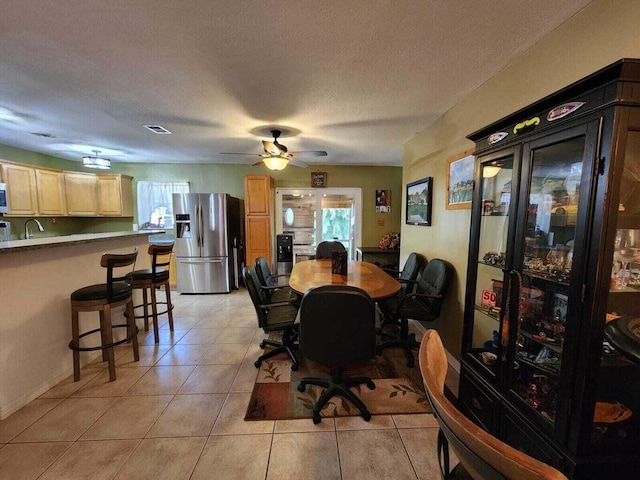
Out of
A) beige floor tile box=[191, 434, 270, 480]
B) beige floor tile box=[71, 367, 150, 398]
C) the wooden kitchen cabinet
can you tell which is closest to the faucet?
the wooden kitchen cabinet

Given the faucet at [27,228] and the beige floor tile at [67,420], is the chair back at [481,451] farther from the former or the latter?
the faucet at [27,228]

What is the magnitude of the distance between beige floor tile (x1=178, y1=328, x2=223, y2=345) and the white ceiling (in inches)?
95.5

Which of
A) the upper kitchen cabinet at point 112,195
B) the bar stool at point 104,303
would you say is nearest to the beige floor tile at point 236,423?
the bar stool at point 104,303

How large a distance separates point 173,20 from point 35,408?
2735 millimetres

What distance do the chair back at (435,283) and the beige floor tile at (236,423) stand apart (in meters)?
1.65

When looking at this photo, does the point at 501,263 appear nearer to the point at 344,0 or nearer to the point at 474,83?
the point at 474,83

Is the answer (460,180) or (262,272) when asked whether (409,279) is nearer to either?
(460,180)

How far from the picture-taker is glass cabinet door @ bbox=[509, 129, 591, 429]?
4.10ft

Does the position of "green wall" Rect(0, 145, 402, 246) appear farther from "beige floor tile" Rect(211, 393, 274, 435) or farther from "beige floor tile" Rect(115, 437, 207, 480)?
"beige floor tile" Rect(115, 437, 207, 480)

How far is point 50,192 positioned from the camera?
442 cm

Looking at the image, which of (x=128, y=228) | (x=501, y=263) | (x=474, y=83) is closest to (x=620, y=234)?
(x=501, y=263)

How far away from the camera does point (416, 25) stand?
1453 millimetres

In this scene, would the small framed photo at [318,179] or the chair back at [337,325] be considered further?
the small framed photo at [318,179]

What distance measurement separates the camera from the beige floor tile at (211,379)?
214cm
